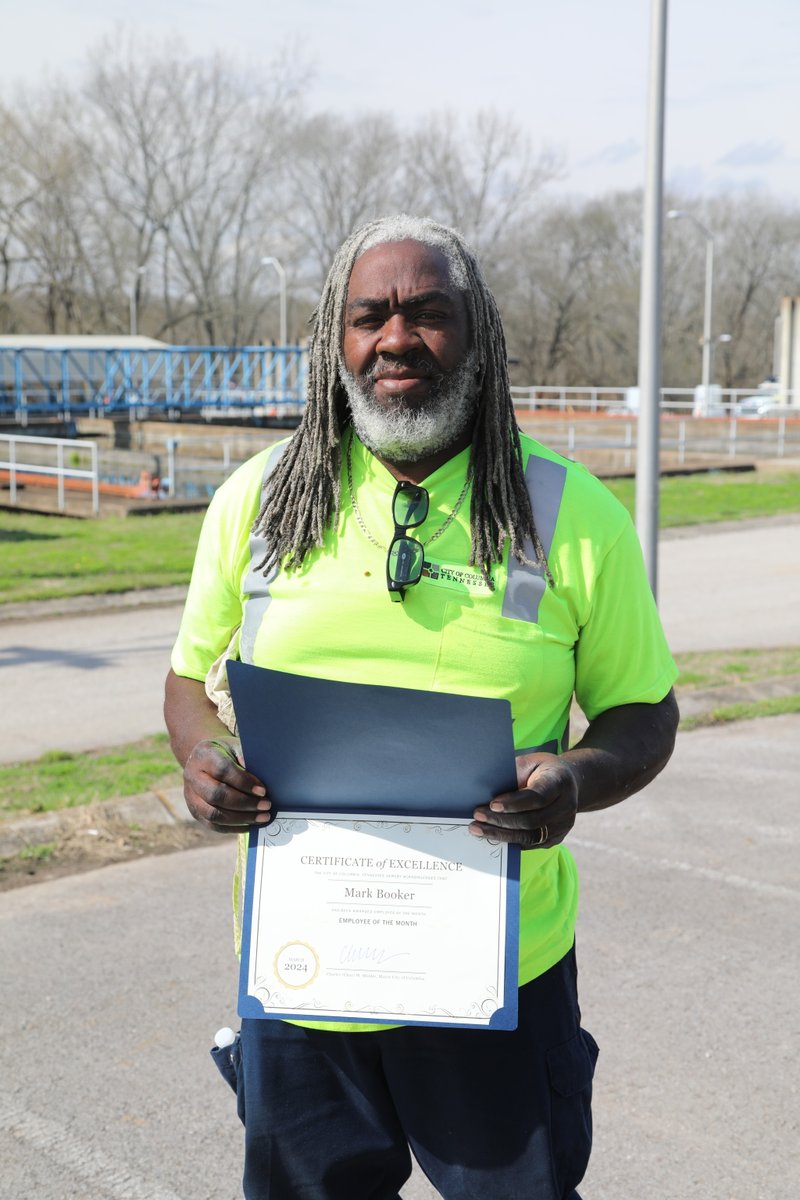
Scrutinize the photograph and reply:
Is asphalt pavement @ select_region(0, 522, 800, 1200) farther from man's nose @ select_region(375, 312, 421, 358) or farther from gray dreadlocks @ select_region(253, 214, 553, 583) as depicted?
man's nose @ select_region(375, 312, 421, 358)

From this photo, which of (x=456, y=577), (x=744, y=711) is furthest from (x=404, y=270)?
(x=744, y=711)

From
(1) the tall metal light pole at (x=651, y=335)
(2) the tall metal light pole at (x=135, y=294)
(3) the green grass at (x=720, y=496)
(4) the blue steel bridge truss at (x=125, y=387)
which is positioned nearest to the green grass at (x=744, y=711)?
(1) the tall metal light pole at (x=651, y=335)

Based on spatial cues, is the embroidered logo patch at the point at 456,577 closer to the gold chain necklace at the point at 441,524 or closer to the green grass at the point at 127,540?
the gold chain necklace at the point at 441,524

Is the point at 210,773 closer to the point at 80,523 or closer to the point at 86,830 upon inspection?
the point at 86,830

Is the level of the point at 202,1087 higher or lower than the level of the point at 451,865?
lower

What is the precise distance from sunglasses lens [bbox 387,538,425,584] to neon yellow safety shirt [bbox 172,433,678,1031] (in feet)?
0.07

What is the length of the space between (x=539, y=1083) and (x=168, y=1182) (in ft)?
4.88

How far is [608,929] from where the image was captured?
468 cm

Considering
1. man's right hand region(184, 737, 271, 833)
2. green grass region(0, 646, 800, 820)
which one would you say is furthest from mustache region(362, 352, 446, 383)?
green grass region(0, 646, 800, 820)

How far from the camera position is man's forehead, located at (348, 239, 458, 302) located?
2.02 metres

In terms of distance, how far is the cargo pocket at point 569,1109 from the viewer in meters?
2.05

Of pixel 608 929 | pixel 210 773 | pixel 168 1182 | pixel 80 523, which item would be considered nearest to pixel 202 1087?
pixel 168 1182

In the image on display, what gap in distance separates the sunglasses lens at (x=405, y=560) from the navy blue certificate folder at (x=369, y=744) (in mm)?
205

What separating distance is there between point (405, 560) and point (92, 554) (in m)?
12.3
